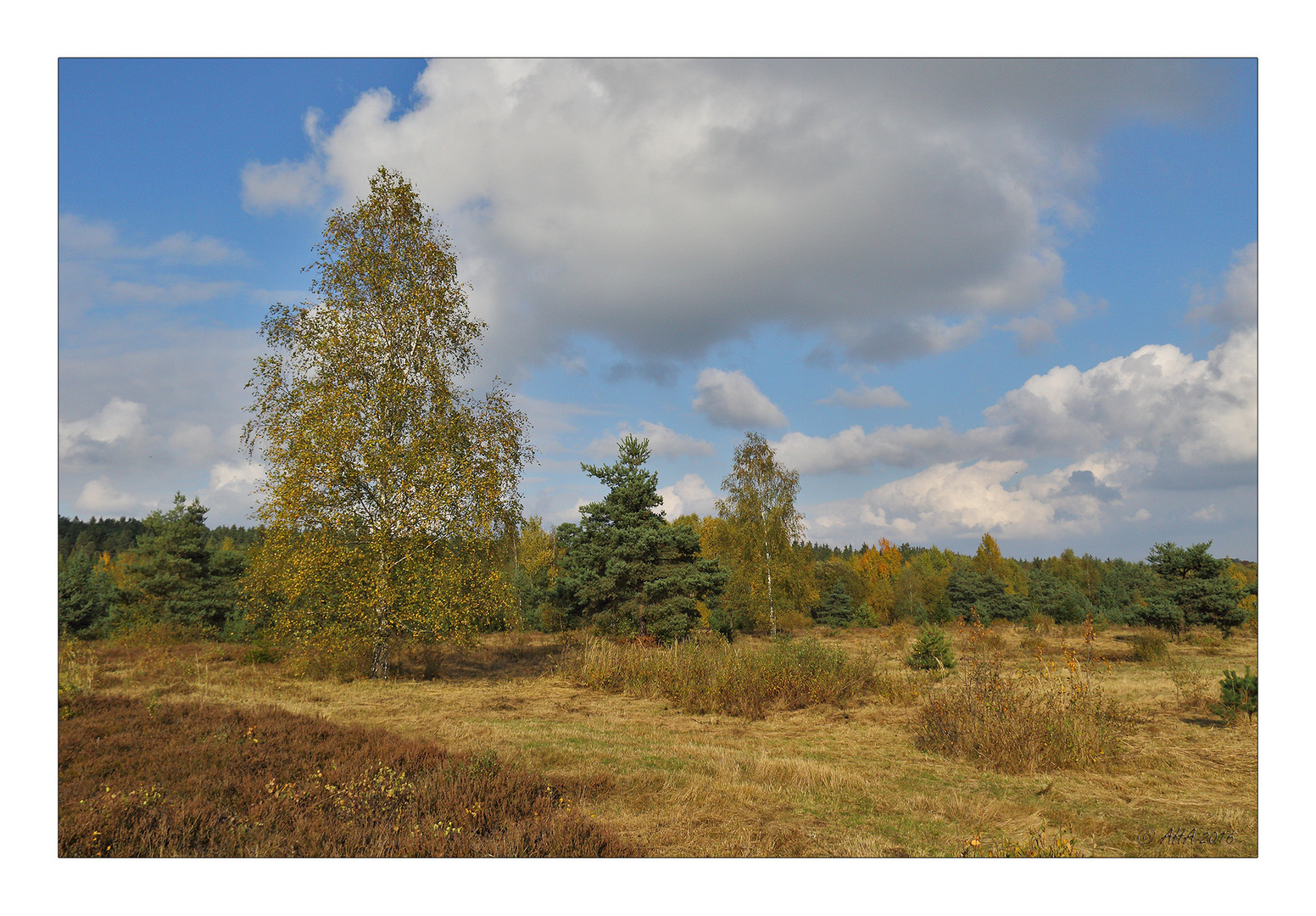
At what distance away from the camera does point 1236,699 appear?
32.1ft

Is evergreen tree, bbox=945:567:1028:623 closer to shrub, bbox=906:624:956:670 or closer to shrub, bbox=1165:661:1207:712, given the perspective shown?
shrub, bbox=906:624:956:670

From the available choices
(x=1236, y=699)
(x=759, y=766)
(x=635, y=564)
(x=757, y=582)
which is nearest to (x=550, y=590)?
(x=635, y=564)

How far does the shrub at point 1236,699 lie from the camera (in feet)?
31.7

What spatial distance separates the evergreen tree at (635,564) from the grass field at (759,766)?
477 centimetres

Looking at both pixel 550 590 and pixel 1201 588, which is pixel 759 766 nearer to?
pixel 550 590

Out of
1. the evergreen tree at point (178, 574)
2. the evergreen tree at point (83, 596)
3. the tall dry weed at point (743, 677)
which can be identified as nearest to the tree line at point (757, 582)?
the tall dry weed at point (743, 677)

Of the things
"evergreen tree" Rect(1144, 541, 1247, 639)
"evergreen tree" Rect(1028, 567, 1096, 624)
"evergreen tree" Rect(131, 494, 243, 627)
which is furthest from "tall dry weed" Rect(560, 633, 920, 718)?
"evergreen tree" Rect(1028, 567, 1096, 624)

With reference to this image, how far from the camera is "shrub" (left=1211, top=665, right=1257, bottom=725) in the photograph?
31.7ft

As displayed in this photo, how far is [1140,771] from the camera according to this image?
7391 millimetres

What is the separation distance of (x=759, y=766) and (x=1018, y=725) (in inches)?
136

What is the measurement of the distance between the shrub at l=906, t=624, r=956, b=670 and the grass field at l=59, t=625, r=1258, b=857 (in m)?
1.16
